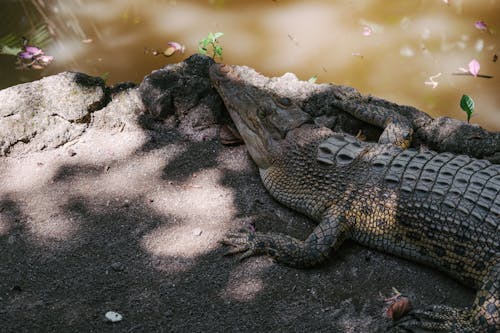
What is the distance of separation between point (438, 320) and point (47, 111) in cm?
311

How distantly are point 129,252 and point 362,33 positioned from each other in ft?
12.6

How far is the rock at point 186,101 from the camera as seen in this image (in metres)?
4.37

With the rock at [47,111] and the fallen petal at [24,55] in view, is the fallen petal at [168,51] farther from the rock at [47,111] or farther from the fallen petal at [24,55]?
the rock at [47,111]

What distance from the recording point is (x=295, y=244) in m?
3.38

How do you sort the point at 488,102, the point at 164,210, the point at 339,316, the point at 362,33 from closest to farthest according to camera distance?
1. the point at 339,316
2. the point at 164,210
3. the point at 488,102
4. the point at 362,33

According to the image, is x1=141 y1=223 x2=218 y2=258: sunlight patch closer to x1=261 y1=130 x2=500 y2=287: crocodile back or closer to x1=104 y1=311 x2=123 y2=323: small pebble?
x1=104 y1=311 x2=123 y2=323: small pebble

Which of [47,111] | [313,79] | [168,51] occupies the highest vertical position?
[47,111]

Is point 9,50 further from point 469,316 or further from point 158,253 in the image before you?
point 469,316

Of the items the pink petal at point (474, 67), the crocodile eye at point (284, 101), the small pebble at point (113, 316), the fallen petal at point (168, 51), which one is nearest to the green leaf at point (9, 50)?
the fallen petal at point (168, 51)

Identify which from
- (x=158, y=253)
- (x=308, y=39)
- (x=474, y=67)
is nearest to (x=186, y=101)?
(x=158, y=253)

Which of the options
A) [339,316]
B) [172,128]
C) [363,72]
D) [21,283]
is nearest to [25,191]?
[21,283]

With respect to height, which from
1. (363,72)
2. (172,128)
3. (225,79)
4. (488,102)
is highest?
(225,79)

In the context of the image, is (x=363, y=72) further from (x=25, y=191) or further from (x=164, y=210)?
(x=25, y=191)

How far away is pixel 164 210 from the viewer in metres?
3.74
